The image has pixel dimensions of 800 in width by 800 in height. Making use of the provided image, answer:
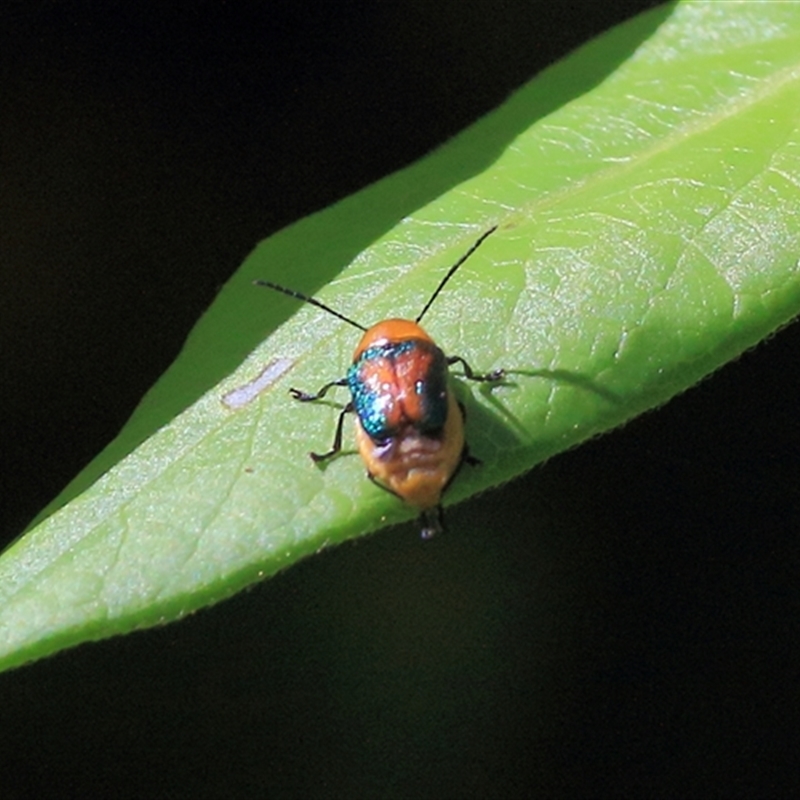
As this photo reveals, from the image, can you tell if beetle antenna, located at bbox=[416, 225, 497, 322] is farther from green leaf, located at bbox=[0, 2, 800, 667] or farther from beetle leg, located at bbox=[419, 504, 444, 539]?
beetle leg, located at bbox=[419, 504, 444, 539]

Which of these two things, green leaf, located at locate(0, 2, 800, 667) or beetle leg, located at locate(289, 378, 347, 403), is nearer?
green leaf, located at locate(0, 2, 800, 667)

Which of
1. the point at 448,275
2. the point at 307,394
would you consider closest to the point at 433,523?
the point at 307,394

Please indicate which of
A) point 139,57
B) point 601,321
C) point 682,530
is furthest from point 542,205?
point 139,57

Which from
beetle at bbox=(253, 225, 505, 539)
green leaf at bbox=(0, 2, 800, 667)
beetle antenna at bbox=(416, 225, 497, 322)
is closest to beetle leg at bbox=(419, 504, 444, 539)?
beetle at bbox=(253, 225, 505, 539)

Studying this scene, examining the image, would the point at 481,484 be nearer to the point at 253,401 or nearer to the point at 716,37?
the point at 253,401

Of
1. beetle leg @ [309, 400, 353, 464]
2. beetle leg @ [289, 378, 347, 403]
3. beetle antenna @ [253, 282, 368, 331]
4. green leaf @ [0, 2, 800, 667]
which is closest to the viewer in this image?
green leaf @ [0, 2, 800, 667]

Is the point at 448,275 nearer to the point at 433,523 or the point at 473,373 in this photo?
the point at 473,373
